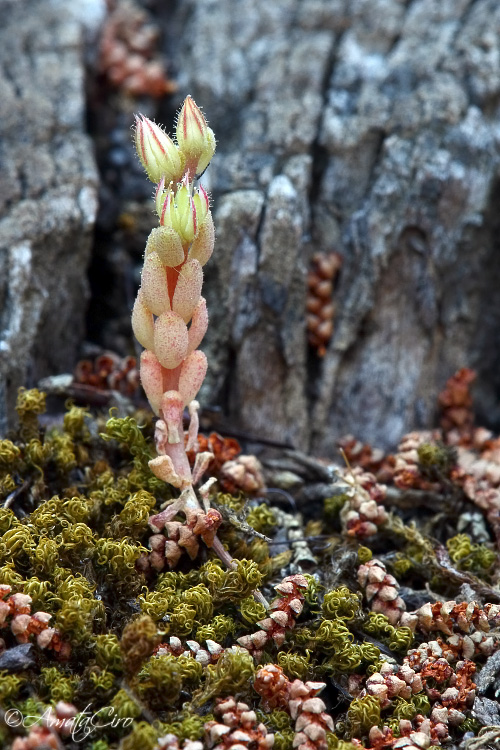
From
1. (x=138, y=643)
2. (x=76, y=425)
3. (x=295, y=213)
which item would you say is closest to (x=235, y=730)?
(x=138, y=643)

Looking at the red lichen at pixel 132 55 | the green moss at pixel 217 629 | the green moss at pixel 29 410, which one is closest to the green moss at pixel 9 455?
the green moss at pixel 29 410

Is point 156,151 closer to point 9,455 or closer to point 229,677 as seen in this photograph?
point 9,455

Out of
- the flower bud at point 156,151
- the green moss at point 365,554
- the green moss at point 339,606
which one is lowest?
the green moss at point 339,606

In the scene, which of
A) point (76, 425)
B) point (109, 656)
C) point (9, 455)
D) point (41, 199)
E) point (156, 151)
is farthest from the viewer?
point (41, 199)

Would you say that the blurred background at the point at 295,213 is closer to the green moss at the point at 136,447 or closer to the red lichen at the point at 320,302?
the red lichen at the point at 320,302

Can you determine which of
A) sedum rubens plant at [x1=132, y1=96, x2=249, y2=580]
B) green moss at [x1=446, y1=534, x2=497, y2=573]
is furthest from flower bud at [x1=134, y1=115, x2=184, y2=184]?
green moss at [x1=446, y1=534, x2=497, y2=573]

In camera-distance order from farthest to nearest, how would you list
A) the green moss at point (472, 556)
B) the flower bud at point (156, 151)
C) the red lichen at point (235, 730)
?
the green moss at point (472, 556) → the flower bud at point (156, 151) → the red lichen at point (235, 730)

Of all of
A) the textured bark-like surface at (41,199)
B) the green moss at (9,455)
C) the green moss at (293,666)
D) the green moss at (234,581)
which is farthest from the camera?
the textured bark-like surface at (41,199)
